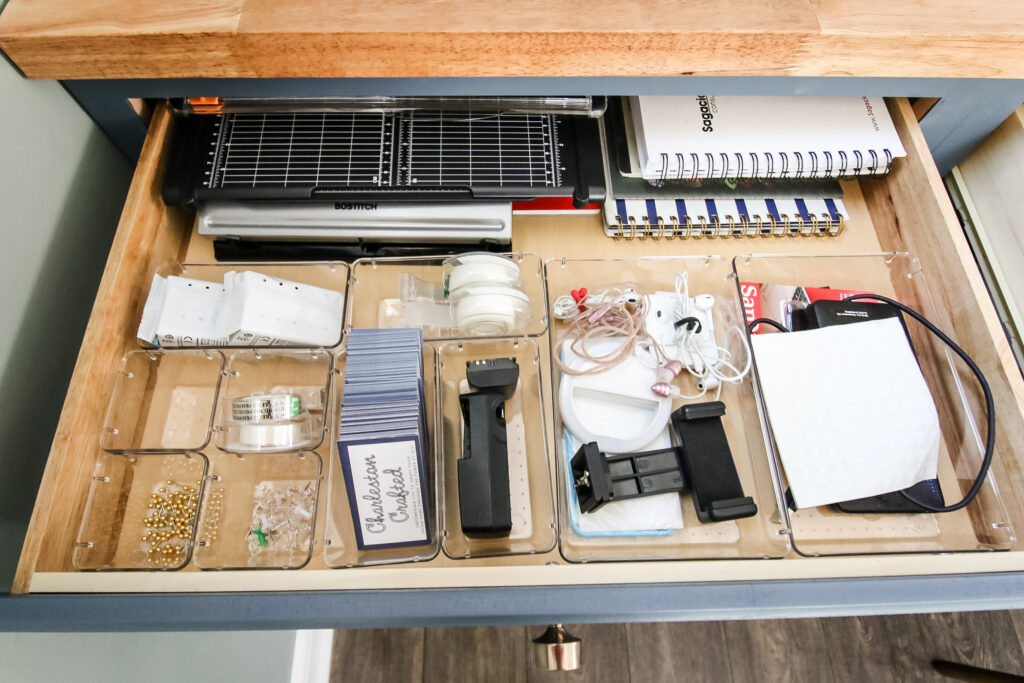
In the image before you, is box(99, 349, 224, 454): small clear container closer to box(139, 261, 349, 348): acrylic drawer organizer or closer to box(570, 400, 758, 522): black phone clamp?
box(139, 261, 349, 348): acrylic drawer organizer

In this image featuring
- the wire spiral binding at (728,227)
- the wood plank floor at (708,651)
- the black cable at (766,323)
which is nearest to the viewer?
the black cable at (766,323)

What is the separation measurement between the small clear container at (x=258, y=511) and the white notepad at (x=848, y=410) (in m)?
0.62

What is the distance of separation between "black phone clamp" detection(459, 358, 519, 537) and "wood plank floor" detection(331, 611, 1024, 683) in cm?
76

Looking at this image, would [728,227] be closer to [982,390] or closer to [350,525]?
[982,390]

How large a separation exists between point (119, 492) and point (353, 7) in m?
0.67

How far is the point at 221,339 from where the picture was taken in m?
0.81

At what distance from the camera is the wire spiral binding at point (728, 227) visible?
36.8 inches

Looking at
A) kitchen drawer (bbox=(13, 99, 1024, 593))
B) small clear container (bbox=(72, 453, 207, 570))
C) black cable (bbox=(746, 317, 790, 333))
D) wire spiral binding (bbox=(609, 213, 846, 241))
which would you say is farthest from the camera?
wire spiral binding (bbox=(609, 213, 846, 241))

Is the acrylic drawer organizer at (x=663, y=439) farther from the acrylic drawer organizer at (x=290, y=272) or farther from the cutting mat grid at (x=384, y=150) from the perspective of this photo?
the acrylic drawer organizer at (x=290, y=272)

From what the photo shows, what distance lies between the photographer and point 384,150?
0.86 meters

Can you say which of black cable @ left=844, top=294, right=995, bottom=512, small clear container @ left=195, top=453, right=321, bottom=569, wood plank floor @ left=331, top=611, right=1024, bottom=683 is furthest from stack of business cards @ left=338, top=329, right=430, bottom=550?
wood plank floor @ left=331, top=611, right=1024, bottom=683

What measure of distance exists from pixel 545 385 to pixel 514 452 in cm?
11

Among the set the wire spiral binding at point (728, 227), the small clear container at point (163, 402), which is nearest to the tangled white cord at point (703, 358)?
the wire spiral binding at point (728, 227)

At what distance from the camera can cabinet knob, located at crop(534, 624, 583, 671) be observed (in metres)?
0.78
